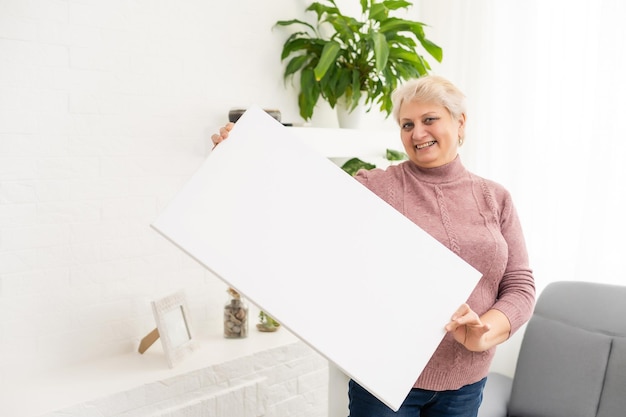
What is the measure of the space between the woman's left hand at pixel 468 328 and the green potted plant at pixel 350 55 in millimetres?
1315

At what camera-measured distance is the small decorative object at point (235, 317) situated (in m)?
2.35

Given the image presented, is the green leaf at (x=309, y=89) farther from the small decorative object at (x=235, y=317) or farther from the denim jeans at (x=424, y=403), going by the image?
the denim jeans at (x=424, y=403)

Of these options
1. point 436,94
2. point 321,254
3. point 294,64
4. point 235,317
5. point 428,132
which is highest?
point 294,64

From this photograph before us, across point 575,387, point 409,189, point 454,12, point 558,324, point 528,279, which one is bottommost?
point 575,387

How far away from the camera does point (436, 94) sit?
1.63 meters

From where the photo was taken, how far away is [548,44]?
8.95 feet

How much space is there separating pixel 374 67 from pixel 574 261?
122cm

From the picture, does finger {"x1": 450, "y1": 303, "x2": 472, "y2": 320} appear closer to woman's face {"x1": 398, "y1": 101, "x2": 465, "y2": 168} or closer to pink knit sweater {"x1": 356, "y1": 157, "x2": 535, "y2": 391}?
pink knit sweater {"x1": 356, "y1": 157, "x2": 535, "y2": 391}

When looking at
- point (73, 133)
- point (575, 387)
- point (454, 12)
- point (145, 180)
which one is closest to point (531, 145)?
point (454, 12)

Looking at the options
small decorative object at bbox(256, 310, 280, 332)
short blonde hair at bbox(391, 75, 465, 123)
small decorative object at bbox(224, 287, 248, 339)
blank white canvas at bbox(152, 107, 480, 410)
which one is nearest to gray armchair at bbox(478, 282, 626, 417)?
small decorative object at bbox(256, 310, 280, 332)

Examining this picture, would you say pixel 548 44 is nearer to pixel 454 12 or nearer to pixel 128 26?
pixel 454 12

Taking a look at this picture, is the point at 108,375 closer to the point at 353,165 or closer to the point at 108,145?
the point at 108,145

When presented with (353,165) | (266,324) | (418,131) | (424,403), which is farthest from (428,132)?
(266,324)

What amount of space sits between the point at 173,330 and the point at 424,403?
953 mm
